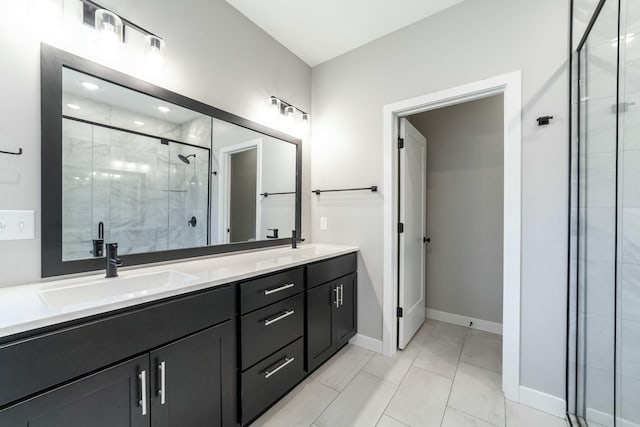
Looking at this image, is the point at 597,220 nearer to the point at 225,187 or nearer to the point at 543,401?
the point at 543,401

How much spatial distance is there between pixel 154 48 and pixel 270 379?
1.97m

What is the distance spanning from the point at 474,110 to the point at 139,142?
2986mm

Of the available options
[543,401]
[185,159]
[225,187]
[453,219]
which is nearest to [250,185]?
[225,187]

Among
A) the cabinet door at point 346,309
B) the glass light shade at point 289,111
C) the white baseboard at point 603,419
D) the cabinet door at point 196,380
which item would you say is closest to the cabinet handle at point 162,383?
the cabinet door at point 196,380

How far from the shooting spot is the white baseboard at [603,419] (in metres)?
1.14

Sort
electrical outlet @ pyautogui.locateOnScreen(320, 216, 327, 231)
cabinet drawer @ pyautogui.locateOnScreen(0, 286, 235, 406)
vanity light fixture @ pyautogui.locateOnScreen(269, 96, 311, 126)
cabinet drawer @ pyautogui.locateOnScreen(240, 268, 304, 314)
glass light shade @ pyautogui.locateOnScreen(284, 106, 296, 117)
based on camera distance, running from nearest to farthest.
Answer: cabinet drawer @ pyautogui.locateOnScreen(0, 286, 235, 406) → cabinet drawer @ pyautogui.locateOnScreen(240, 268, 304, 314) → vanity light fixture @ pyautogui.locateOnScreen(269, 96, 311, 126) → glass light shade @ pyautogui.locateOnScreen(284, 106, 296, 117) → electrical outlet @ pyautogui.locateOnScreen(320, 216, 327, 231)

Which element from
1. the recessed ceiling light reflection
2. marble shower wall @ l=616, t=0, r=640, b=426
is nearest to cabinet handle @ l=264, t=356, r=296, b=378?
marble shower wall @ l=616, t=0, r=640, b=426

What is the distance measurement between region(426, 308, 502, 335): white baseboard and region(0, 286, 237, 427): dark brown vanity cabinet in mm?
2424

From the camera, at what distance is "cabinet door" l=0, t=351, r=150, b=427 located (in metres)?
0.78

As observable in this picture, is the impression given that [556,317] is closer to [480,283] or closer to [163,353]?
[480,283]

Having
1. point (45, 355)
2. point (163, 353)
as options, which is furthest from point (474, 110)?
point (45, 355)

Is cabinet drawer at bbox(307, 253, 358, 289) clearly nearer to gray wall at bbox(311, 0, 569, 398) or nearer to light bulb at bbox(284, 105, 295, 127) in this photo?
gray wall at bbox(311, 0, 569, 398)

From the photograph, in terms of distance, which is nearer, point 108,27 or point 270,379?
point 108,27

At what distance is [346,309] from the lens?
7.47ft
